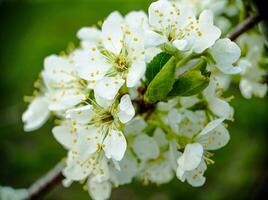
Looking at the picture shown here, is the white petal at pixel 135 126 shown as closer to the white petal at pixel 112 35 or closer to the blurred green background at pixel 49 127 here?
the white petal at pixel 112 35

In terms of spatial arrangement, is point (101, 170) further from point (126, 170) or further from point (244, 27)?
point (244, 27)

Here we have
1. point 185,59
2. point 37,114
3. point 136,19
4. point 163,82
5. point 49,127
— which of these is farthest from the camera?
point 49,127

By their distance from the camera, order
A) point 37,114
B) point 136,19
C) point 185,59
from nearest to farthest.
A: point 185,59 → point 136,19 → point 37,114

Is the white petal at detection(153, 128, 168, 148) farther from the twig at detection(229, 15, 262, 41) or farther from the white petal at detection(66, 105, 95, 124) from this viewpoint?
the twig at detection(229, 15, 262, 41)

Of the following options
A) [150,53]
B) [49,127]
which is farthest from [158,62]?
[49,127]

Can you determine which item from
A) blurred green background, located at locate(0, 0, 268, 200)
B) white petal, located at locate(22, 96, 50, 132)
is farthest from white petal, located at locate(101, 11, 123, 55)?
blurred green background, located at locate(0, 0, 268, 200)

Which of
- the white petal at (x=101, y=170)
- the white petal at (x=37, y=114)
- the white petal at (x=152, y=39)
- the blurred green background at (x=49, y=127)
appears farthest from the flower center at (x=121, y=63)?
the blurred green background at (x=49, y=127)
